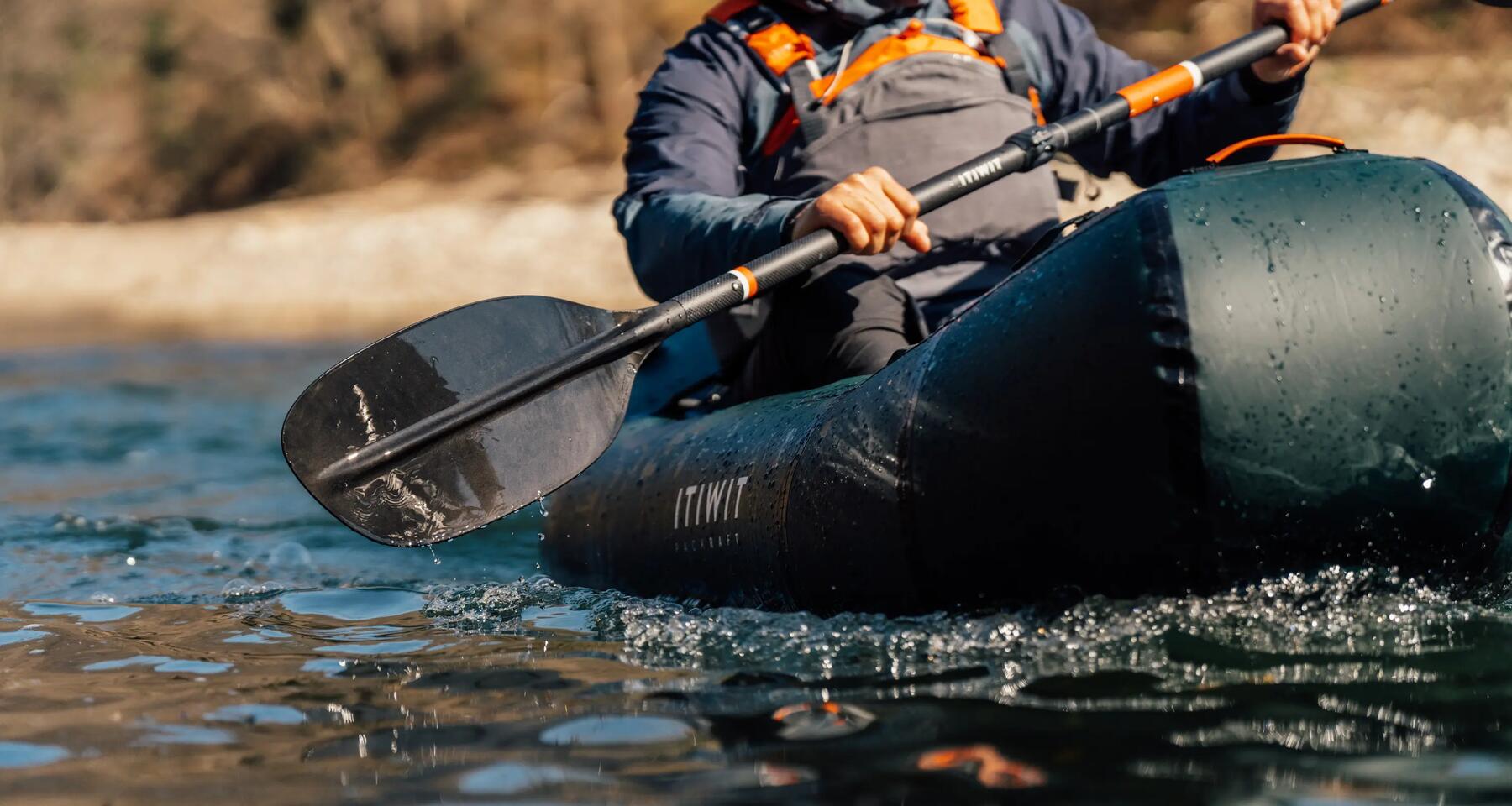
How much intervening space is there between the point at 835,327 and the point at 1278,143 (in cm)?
81

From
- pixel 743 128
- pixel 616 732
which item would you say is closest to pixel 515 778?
pixel 616 732

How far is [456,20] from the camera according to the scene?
1581cm

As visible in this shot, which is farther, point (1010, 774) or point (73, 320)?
point (73, 320)

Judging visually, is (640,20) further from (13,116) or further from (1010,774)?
(1010,774)

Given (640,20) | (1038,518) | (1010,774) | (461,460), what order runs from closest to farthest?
(1010,774), (1038,518), (461,460), (640,20)

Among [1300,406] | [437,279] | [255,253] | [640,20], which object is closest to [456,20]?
[640,20]

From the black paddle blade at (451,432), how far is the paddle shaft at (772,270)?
0.03 meters

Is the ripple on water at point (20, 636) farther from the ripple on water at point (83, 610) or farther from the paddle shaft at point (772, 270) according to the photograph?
the paddle shaft at point (772, 270)

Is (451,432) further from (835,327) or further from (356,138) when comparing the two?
(356,138)

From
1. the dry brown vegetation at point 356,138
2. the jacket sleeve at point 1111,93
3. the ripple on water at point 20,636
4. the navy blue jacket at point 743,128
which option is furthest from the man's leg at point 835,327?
the dry brown vegetation at point 356,138

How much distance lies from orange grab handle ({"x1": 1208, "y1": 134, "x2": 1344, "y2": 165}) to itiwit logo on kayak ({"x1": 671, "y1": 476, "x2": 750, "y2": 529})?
0.88 metres

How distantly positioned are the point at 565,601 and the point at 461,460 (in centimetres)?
34

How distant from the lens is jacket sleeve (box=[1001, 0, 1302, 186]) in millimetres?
3260

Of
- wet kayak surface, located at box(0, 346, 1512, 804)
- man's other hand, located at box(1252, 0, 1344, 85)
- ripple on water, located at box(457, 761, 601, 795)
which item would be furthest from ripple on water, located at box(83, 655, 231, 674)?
man's other hand, located at box(1252, 0, 1344, 85)
